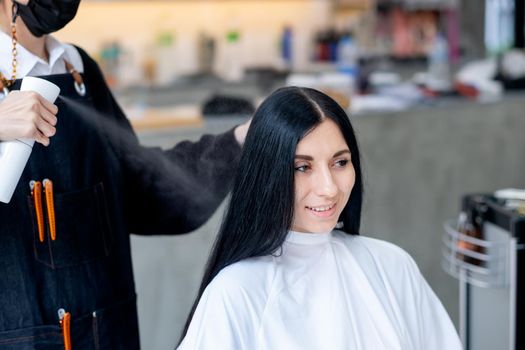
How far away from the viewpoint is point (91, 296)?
1.55 metres

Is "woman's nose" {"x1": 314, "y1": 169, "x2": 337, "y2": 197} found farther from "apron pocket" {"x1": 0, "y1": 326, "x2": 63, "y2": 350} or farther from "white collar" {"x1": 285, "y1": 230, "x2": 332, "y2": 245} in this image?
"apron pocket" {"x1": 0, "y1": 326, "x2": 63, "y2": 350}

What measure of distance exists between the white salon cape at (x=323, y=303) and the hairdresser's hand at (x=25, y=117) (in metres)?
0.41

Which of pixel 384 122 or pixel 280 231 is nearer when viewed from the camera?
pixel 280 231

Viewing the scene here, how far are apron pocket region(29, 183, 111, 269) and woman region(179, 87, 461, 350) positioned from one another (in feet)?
0.72

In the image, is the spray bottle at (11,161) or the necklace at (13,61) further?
the necklace at (13,61)

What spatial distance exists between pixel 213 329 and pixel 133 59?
11.9ft

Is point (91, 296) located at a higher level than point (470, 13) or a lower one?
lower

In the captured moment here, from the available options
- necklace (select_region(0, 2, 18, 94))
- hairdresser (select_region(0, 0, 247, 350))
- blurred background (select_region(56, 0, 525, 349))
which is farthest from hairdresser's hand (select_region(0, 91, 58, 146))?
blurred background (select_region(56, 0, 525, 349))

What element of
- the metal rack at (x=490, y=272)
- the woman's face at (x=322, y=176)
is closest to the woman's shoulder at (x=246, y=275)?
the woman's face at (x=322, y=176)

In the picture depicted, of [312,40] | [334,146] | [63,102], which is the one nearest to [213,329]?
[334,146]

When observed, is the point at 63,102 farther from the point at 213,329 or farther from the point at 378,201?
the point at 378,201

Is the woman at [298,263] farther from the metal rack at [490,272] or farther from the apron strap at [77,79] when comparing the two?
the metal rack at [490,272]

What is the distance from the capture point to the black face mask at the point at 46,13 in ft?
4.60

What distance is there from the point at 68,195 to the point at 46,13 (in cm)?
33
